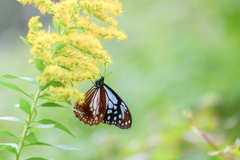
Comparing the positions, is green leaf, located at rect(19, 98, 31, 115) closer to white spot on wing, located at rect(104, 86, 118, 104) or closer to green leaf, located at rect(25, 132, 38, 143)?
green leaf, located at rect(25, 132, 38, 143)

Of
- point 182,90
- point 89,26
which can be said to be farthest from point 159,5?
point 89,26

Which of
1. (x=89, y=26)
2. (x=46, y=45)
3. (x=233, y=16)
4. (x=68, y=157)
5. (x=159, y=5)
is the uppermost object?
(x=159, y=5)

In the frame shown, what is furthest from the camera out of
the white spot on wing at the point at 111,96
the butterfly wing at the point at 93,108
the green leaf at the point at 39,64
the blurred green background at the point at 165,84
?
the blurred green background at the point at 165,84

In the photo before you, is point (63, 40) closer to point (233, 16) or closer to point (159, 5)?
point (233, 16)

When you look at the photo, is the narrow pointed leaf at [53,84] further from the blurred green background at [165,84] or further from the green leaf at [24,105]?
the blurred green background at [165,84]

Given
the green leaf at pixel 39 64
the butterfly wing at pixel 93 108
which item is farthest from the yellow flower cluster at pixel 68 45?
the butterfly wing at pixel 93 108

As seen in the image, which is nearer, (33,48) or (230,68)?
(33,48)

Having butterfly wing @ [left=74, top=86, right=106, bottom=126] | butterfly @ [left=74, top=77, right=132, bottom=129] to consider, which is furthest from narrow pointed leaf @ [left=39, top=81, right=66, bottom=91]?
butterfly @ [left=74, top=77, right=132, bottom=129]
